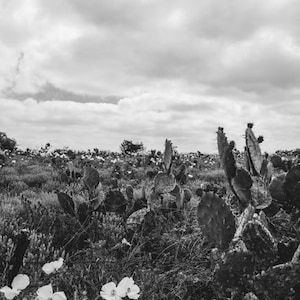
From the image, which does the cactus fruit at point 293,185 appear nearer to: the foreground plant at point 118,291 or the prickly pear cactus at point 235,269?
the prickly pear cactus at point 235,269

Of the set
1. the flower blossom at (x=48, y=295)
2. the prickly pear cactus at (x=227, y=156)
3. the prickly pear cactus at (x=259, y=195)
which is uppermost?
the prickly pear cactus at (x=227, y=156)

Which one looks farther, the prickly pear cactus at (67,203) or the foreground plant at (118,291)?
the prickly pear cactus at (67,203)

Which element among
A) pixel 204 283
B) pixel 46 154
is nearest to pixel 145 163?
pixel 46 154

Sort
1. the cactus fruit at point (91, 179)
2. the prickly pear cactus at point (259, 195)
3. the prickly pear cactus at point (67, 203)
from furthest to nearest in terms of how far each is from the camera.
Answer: the cactus fruit at point (91, 179), the prickly pear cactus at point (67, 203), the prickly pear cactus at point (259, 195)

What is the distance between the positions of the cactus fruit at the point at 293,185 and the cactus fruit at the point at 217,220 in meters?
0.52

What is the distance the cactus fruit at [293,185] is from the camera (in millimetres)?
2449

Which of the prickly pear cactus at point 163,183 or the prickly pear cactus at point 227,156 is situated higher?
the prickly pear cactus at point 227,156

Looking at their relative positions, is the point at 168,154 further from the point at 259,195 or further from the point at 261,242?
the point at 261,242

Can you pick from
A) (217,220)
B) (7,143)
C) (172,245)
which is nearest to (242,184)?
(217,220)

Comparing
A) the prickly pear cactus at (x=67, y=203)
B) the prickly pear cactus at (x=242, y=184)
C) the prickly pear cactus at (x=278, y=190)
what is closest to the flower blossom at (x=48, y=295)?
the prickly pear cactus at (x=242, y=184)

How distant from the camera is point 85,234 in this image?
3896mm

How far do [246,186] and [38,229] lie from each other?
2.76 meters

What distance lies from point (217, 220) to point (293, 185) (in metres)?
0.61

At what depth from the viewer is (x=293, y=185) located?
248 cm
